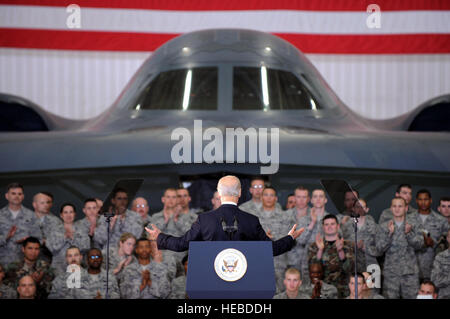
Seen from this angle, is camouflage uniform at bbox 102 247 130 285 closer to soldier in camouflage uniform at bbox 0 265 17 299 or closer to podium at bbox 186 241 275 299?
soldier in camouflage uniform at bbox 0 265 17 299

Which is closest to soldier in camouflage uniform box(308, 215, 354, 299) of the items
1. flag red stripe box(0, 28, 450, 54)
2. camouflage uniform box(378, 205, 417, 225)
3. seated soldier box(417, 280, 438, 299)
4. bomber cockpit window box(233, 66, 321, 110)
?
camouflage uniform box(378, 205, 417, 225)

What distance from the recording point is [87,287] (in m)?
5.21

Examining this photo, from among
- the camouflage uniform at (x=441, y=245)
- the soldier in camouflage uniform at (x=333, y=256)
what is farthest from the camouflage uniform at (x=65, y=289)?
the camouflage uniform at (x=441, y=245)

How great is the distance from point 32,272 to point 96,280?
546mm

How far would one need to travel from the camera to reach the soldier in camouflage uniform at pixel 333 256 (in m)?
5.22

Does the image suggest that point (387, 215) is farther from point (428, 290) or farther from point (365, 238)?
point (428, 290)

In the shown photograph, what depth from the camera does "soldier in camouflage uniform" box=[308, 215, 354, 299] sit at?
522 centimetres

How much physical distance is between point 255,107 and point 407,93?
5812mm

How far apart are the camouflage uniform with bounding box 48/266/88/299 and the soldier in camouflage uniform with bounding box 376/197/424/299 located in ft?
8.24

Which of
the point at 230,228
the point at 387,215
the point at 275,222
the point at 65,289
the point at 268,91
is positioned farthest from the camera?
the point at 268,91

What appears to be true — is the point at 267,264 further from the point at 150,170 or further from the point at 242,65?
the point at 242,65

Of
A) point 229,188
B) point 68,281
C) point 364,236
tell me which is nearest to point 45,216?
point 68,281

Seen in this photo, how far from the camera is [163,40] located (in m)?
10.4
